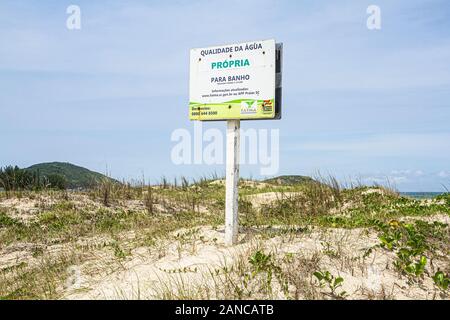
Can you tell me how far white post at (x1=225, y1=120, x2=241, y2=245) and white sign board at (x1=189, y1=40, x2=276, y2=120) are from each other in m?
0.25

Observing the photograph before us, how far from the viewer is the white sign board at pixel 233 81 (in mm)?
7719

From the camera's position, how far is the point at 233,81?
796 cm

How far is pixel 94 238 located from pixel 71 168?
49.8 meters

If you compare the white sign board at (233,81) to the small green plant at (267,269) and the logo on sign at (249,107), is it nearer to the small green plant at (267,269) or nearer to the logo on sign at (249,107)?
the logo on sign at (249,107)

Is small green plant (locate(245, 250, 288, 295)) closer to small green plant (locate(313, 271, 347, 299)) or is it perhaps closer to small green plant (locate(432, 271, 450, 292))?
small green plant (locate(313, 271, 347, 299))

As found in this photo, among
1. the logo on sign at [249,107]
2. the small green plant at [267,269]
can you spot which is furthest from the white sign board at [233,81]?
the small green plant at [267,269]

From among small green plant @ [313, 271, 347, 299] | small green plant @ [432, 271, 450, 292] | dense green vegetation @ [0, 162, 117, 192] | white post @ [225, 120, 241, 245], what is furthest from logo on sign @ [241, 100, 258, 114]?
dense green vegetation @ [0, 162, 117, 192]

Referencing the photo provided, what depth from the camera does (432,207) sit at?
11.8 meters

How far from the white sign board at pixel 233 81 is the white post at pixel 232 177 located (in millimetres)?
253

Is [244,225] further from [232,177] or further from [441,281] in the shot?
[441,281]

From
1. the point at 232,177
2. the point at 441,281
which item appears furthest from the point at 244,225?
the point at 441,281

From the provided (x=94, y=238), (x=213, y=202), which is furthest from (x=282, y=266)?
(x=213, y=202)

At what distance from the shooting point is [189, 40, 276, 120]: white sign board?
304 inches

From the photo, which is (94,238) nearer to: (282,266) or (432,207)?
(282,266)
